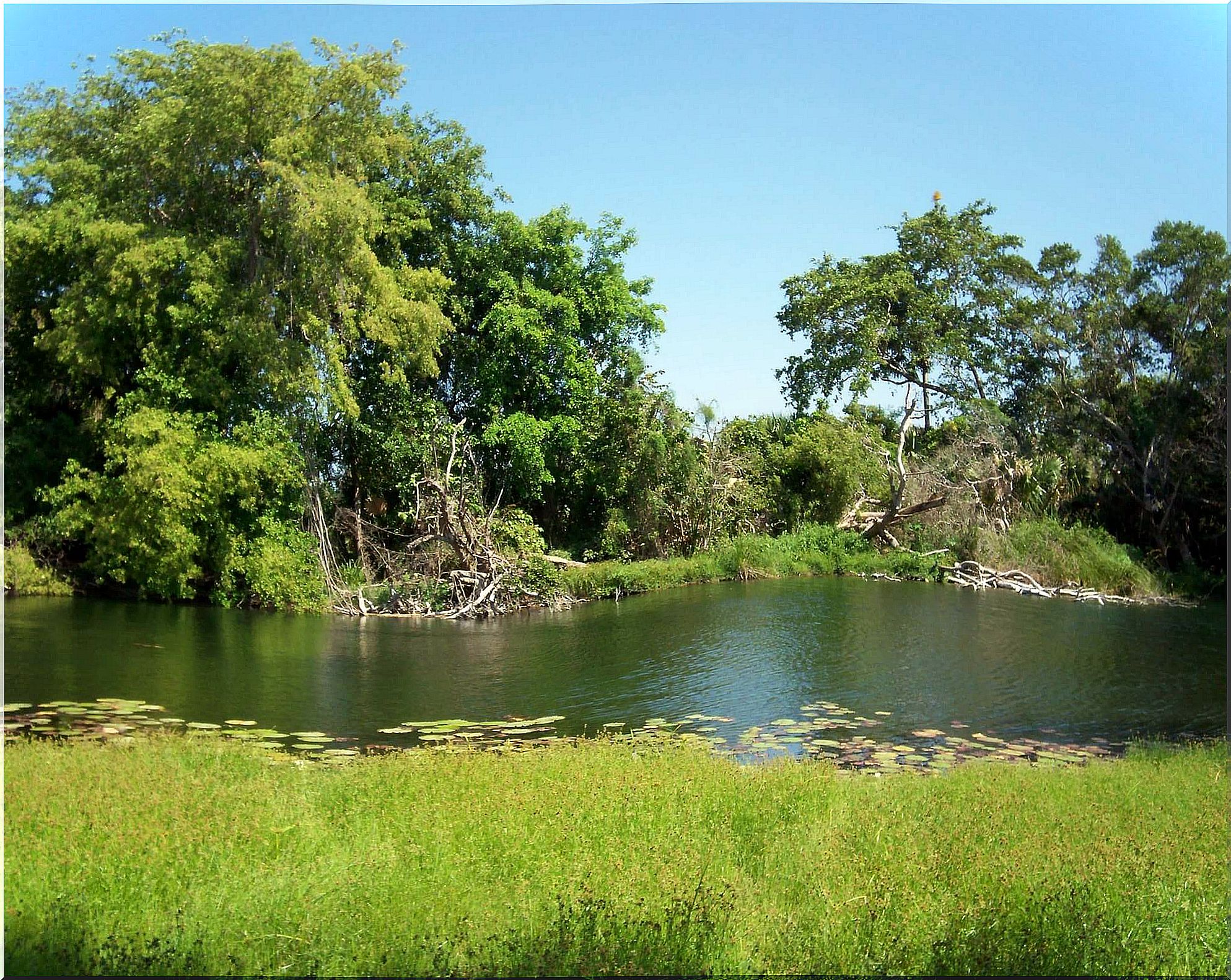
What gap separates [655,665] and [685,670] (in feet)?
1.91

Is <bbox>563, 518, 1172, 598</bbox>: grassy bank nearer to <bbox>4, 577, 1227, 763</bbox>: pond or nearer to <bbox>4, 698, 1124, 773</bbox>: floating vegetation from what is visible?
<bbox>4, 577, 1227, 763</bbox>: pond

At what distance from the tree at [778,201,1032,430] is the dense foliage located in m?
0.11

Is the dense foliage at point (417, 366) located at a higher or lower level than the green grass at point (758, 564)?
higher

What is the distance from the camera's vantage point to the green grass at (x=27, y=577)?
69.2 ft

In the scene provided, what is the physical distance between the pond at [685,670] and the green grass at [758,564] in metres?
2.12

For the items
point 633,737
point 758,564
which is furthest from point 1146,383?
point 633,737

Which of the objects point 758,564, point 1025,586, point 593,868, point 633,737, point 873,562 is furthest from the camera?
point 873,562

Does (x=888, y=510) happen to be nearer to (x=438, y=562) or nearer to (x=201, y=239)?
(x=438, y=562)

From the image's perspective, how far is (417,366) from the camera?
25281mm

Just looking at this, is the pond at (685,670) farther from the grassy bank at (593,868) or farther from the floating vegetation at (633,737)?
the grassy bank at (593,868)

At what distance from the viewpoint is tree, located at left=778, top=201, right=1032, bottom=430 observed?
33000 millimetres

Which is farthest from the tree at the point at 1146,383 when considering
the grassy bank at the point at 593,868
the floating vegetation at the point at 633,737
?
the grassy bank at the point at 593,868

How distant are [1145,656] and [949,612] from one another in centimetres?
513

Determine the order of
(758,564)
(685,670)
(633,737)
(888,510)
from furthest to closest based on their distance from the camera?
1. (888,510)
2. (758,564)
3. (685,670)
4. (633,737)
